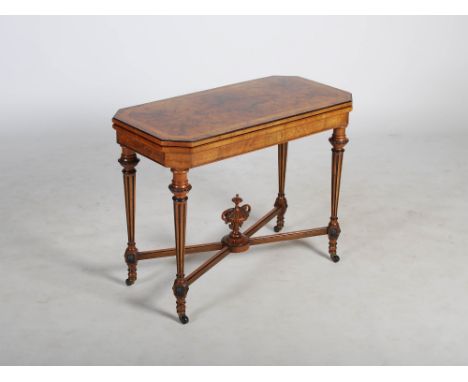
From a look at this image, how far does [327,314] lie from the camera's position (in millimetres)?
4504

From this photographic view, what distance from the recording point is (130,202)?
465cm

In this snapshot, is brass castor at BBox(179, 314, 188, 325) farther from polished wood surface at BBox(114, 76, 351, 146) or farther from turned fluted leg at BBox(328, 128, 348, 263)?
turned fluted leg at BBox(328, 128, 348, 263)

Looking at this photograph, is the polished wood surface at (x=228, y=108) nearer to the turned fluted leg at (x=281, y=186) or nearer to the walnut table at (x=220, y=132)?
the walnut table at (x=220, y=132)

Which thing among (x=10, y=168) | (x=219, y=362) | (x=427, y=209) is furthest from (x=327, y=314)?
(x=10, y=168)

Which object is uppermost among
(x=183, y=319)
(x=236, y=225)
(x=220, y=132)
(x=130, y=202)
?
(x=220, y=132)

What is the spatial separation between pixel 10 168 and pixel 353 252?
2529 mm

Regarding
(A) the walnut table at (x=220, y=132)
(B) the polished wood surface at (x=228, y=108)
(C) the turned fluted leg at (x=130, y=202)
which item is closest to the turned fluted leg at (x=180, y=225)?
(A) the walnut table at (x=220, y=132)

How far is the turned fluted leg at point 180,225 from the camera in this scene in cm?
415

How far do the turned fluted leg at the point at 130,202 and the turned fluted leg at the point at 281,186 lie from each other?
3.33ft

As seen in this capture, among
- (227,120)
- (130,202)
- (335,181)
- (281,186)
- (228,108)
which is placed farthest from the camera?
(281,186)

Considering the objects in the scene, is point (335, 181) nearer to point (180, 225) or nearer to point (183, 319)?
point (180, 225)

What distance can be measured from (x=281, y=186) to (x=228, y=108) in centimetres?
98

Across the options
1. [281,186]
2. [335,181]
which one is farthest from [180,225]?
[281,186]

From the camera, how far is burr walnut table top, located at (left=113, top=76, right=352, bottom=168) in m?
4.13
